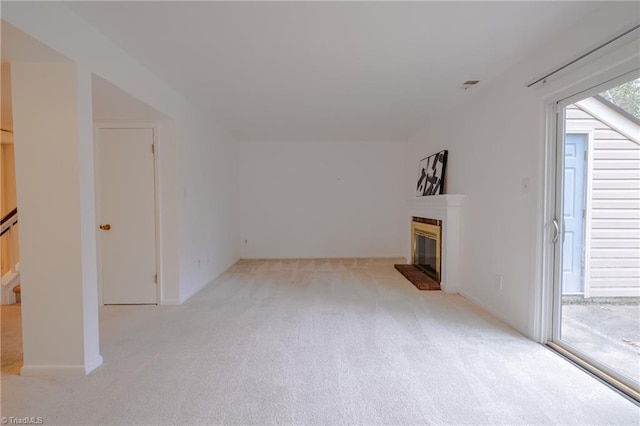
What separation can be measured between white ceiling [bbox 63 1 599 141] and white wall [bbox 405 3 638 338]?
6.1 inches

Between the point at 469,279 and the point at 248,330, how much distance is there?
253 centimetres

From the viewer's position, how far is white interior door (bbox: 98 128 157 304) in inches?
137

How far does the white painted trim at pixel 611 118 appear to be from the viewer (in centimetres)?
246

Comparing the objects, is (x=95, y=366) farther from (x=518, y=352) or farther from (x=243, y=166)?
(x=243, y=166)

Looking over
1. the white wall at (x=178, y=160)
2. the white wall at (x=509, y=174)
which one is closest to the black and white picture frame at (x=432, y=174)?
the white wall at (x=509, y=174)

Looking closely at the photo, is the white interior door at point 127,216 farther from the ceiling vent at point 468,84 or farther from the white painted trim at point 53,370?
the ceiling vent at point 468,84

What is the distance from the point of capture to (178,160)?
140 inches

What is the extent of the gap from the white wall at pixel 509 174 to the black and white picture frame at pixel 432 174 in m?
0.34

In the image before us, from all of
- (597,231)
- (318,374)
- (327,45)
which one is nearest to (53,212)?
(318,374)

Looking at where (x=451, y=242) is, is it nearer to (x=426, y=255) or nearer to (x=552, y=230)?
(x=426, y=255)

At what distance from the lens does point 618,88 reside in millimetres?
2061

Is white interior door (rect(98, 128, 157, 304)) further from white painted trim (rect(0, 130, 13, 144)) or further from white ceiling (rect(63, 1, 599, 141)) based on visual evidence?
white painted trim (rect(0, 130, 13, 144))

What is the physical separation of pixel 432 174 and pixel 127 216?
4.03 metres

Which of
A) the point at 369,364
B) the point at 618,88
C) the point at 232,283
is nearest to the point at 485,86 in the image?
the point at 618,88
